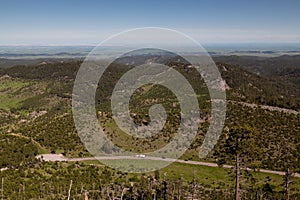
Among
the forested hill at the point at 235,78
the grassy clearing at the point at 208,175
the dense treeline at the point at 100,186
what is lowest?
the grassy clearing at the point at 208,175

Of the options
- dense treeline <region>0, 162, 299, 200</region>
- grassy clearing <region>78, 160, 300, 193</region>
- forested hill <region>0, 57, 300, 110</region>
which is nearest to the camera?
dense treeline <region>0, 162, 299, 200</region>

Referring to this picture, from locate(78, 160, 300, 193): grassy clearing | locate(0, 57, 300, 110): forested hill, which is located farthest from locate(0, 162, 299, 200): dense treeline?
locate(0, 57, 300, 110): forested hill

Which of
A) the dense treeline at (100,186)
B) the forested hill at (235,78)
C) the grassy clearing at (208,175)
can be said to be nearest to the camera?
the dense treeline at (100,186)

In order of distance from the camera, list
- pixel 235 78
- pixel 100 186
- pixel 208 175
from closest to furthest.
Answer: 1. pixel 100 186
2. pixel 208 175
3. pixel 235 78

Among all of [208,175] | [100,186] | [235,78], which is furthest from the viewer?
[235,78]

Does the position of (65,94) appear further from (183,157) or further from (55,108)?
(183,157)

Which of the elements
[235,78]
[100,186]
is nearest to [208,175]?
[100,186]

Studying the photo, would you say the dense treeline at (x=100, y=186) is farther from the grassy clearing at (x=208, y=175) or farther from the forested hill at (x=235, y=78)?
the forested hill at (x=235, y=78)

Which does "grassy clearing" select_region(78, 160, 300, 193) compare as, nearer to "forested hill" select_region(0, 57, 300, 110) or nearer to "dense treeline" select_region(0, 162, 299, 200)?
"dense treeline" select_region(0, 162, 299, 200)

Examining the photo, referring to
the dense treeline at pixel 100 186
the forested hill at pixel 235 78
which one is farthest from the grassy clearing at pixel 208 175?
the forested hill at pixel 235 78

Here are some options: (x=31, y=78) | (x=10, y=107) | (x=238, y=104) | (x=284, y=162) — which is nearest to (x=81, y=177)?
(x=284, y=162)

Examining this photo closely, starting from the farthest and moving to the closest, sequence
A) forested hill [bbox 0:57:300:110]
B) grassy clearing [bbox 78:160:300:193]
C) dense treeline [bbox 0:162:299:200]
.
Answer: forested hill [bbox 0:57:300:110] < grassy clearing [bbox 78:160:300:193] < dense treeline [bbox 0:162:299:200]

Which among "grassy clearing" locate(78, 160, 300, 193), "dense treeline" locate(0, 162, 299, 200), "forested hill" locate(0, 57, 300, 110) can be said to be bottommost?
"grassy clearing" locate(78, 160, 300, 193)

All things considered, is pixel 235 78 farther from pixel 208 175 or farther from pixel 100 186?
pixel 100 186
